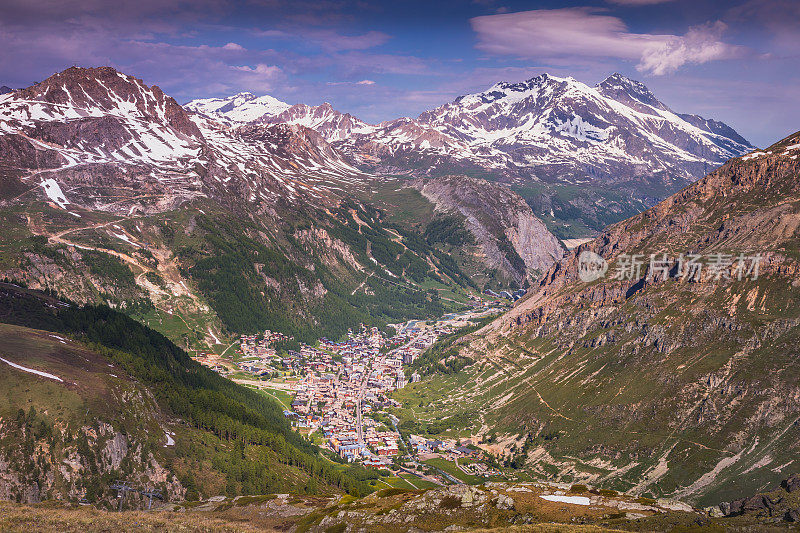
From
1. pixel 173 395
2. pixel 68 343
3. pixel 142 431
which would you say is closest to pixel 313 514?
pixel 142 431

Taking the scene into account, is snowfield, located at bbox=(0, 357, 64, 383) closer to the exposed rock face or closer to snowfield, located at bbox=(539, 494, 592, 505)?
snowfield, located at bbox=(539, 494, 592, 505)

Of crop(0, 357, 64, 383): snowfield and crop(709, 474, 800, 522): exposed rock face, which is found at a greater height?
crop(0, 357, 64, 383): snowfield

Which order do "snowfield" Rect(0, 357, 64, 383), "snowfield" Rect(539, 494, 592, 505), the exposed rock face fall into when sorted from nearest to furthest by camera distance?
the exposed rock face
"snowfield" Rect(539, 494, 592, 505)
"snowfield" Rect(0, 357, 64, 383)

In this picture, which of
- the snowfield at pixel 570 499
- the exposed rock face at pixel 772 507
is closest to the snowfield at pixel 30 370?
the snowfield at pixel 570 499

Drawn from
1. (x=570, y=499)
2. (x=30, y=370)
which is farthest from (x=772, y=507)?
(x=30, y=370)

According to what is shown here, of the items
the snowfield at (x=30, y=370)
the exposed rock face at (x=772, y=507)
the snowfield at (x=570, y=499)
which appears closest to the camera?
the exposed rock face at (x=772, y=507)

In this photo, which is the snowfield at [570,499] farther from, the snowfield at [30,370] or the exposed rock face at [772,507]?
the snowfield at [30,370]

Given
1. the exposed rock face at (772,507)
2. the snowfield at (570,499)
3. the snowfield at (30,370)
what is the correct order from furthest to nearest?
the snowfield at (30,370) < the snowfield at (570,499) < the exposed rock face at (772,507)

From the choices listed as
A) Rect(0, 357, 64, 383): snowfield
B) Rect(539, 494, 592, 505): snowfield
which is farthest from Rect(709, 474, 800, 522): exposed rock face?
Rect(0, 357, 64, 383): snowfield

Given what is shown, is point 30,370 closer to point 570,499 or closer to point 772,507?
point 570,499

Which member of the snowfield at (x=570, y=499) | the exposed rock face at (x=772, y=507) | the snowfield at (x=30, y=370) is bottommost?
the snowfield at (x=570, y=499)

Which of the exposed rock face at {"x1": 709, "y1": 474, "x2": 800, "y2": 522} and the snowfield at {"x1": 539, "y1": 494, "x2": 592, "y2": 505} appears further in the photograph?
the snowfield at {"x1": 539, "y1": 494, "x2": 592, "y2": 505}

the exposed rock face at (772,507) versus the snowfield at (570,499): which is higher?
the exposed rock face at (772,507)
